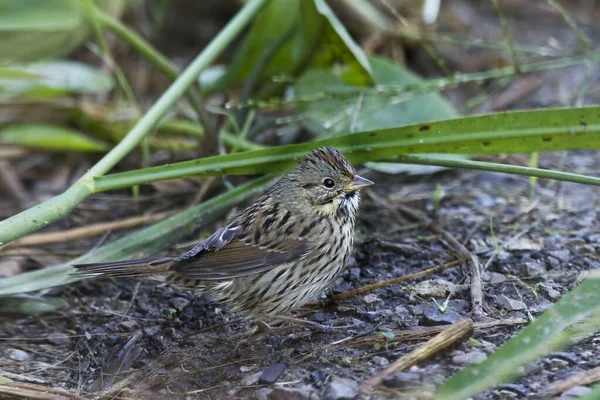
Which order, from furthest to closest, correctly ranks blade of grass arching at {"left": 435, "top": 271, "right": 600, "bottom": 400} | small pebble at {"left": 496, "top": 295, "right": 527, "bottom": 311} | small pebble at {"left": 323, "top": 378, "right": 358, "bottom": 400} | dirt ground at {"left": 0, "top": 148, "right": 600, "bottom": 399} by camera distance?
small pebble at {"left": 496, "top": 295, "right": 527, "bottom": 311} < dirt ground at {"left": 0, "top": 148, "right": 600, "bottom": 399} < small pebble at {"left": 323, "top": 378, "right": 358, "bottom": 400} < blade of grass arching at {"left": 435, "top": 271, "right": 600, "bottom": 400}

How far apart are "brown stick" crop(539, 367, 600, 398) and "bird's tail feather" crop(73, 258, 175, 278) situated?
167 centimetres

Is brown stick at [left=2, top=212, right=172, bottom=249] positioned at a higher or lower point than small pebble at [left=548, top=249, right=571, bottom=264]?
higher

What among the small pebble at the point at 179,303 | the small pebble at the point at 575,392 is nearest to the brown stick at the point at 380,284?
the small pebble at the point at 179,303

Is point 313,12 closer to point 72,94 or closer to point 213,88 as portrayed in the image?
point 213,88

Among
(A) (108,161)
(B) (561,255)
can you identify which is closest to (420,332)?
(B) (561,255)

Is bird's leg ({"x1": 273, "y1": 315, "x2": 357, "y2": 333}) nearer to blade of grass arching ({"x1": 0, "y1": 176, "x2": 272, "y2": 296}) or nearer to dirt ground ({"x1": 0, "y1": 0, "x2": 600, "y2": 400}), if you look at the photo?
dirt ground ({"x1": 0, "y1": 0, "x2": 600, "y2": 400})

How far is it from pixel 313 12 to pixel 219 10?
287 cm

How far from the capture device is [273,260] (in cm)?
352

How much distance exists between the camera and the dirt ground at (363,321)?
296 cm

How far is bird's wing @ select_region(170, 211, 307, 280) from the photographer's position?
3457 millimetres

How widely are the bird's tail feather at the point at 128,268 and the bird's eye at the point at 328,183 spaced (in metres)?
0.79

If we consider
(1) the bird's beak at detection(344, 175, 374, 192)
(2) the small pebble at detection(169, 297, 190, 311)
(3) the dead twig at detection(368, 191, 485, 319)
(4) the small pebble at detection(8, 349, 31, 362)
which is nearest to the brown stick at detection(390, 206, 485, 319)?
(3) the dead twig at detection(368, 191, 485, 319)

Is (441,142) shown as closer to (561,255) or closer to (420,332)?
(561,255)

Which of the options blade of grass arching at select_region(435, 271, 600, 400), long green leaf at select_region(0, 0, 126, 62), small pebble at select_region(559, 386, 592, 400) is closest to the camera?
blade of grass arching at select_region(435, 271, 600, 400)
